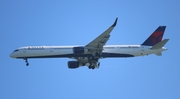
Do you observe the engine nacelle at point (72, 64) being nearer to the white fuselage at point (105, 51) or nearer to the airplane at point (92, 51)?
the airplane at point (92, 51)

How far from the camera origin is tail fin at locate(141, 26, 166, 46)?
55.6 metres

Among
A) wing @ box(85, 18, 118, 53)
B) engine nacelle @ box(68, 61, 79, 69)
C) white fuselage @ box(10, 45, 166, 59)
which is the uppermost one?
wing @ box(85, 18, 118, 53)

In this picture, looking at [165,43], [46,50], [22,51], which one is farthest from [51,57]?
[165,43]

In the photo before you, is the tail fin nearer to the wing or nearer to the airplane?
the airplane

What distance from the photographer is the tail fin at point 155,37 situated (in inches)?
2189

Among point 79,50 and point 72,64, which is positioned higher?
point 79,50

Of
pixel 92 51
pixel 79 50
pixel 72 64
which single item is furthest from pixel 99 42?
pixel 72 64

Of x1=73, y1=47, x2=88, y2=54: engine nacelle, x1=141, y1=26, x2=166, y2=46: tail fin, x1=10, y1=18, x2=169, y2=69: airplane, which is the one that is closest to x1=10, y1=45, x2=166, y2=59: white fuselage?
x1=10, y1=18, x2=169, y2=69: airplane

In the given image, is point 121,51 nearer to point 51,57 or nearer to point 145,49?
point 145,49

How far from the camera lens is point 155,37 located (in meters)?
56.2

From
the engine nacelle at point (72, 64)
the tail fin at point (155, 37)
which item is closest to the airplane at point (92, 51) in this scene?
the tail fin at point (155, 37)

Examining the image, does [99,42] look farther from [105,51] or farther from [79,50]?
[79,50]

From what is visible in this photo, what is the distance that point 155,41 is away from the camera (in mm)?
55906

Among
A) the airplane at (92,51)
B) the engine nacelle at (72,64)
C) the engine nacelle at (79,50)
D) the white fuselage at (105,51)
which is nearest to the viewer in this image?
the engine nacelle at (79,50)
